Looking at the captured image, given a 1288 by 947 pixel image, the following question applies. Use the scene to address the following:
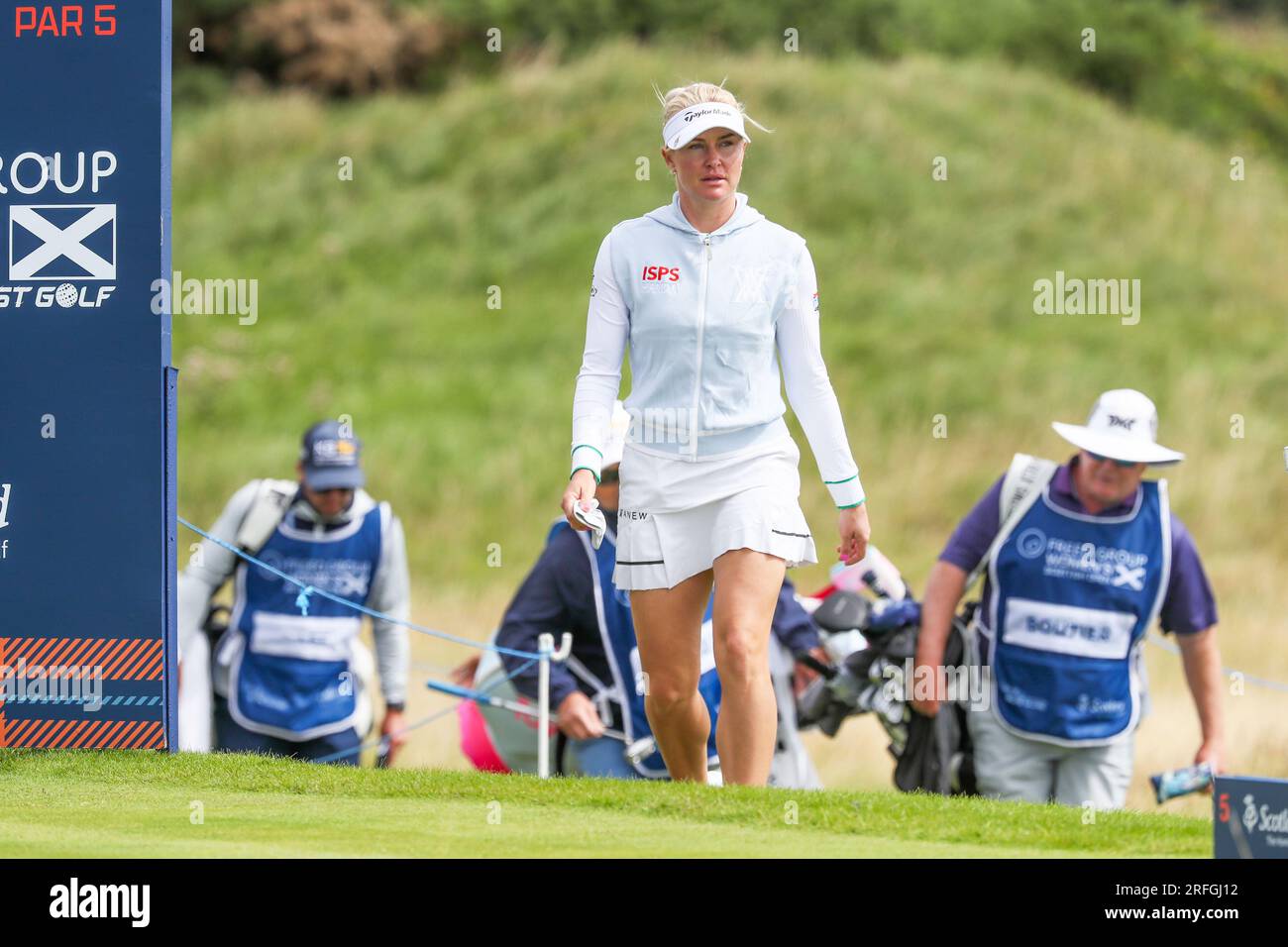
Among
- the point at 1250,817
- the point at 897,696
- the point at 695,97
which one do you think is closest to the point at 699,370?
the point at 695,97

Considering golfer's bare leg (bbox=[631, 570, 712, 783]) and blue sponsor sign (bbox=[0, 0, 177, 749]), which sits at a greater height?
blue sponsor sign (bbox=[0, 0, 177, 749])

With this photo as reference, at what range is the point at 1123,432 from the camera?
9.23m

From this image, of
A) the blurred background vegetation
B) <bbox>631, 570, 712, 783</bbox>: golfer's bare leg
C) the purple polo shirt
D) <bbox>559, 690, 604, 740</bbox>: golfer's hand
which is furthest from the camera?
the blurred background vegetation

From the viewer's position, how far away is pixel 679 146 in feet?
21.9

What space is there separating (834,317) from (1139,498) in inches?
1005

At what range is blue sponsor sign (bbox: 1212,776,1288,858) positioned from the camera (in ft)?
15.9

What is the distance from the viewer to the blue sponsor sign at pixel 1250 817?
4.86m

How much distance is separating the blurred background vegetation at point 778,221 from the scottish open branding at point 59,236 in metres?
15.6

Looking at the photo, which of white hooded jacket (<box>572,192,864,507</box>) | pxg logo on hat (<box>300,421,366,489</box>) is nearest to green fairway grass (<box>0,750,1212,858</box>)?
white hooded jacket (<box>572,192,864,507</box>)

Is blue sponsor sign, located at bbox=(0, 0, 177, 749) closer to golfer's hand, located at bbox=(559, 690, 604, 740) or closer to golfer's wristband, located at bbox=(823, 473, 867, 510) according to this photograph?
golfer's hand, located at bbox=(559, 690, 604, 740)

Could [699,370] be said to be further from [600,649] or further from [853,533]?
[600,649]

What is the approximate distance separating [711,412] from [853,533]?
61cm

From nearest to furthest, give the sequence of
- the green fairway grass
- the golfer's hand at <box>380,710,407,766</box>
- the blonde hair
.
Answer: the green fairway grass
the blonde hair
the golfer's hand at <box>380,710,407,766</box>
